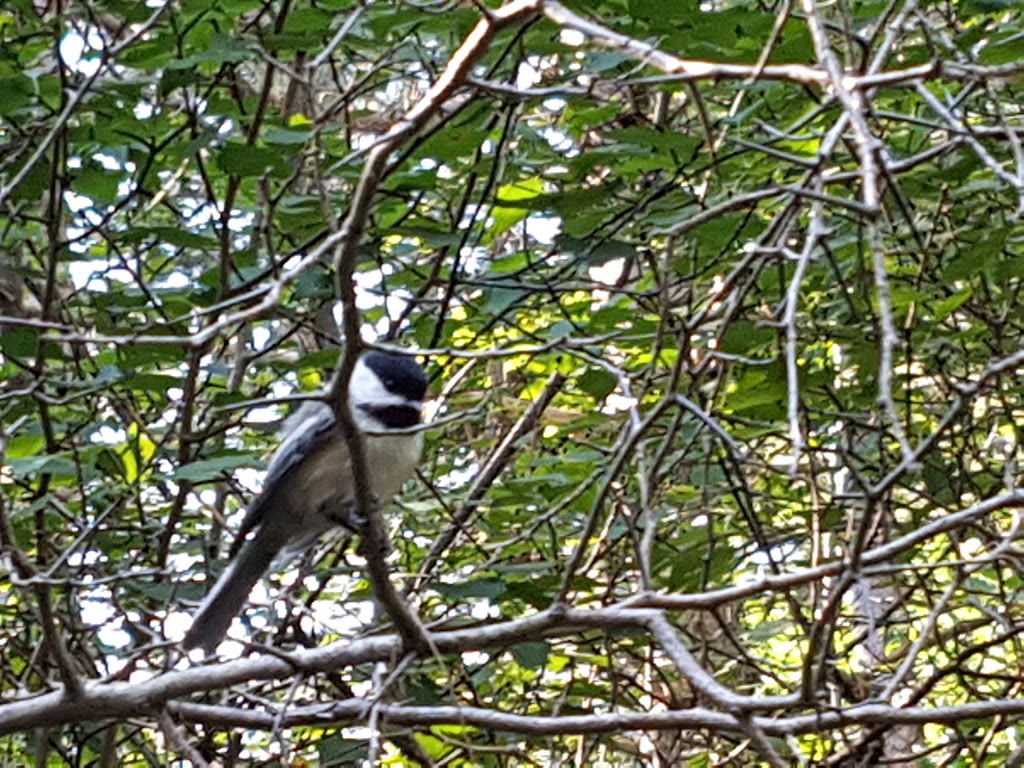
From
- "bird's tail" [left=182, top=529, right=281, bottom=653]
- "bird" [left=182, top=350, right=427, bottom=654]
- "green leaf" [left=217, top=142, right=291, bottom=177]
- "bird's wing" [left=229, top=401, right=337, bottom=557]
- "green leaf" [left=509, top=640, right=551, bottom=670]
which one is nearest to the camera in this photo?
"green leaf" [left=217, top=142, right=291, bottom=177]

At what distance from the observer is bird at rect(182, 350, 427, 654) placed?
345 centimetres

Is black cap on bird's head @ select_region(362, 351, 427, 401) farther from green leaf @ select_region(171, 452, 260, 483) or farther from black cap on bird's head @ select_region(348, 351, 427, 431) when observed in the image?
green leaf @ select_region(171, 452, 260, 483)

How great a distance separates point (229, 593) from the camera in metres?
3.45

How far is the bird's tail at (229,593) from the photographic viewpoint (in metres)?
3.34

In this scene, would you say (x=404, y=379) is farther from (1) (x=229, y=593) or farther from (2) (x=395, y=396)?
(1) (x=229, y=593)

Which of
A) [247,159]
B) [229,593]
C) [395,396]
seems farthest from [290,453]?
[247,159]

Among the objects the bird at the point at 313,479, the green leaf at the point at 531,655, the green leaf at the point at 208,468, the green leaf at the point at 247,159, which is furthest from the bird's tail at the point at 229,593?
the green leaf at the point at 247,159

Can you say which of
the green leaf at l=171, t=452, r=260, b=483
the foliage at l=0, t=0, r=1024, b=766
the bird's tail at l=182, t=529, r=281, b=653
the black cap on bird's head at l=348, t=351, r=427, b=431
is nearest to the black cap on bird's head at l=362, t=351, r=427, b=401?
the black cap on bird's head at l=348, t=351, r=427, b=431

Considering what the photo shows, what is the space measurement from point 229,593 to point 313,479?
45cm

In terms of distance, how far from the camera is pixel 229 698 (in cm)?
326

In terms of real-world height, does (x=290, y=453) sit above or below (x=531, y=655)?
above

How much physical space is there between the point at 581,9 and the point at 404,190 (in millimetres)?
538

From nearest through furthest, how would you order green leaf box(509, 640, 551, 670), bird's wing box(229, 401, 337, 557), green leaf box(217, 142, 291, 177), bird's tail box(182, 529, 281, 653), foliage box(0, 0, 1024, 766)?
foliage box(0, 0, 1024, 766)
green leaf box(217, 142, 291, 177)
green leaf box(509, 640, 551, 670)
bird's tail box(182, 529, 281, 653)
bird's wing box(229, 401, 337, 557)

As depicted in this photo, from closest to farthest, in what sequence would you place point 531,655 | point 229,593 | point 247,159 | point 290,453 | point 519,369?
1. point 247,159
2. point 531,655
3. point 229,593
4. point 519,369
5. point 290,453
